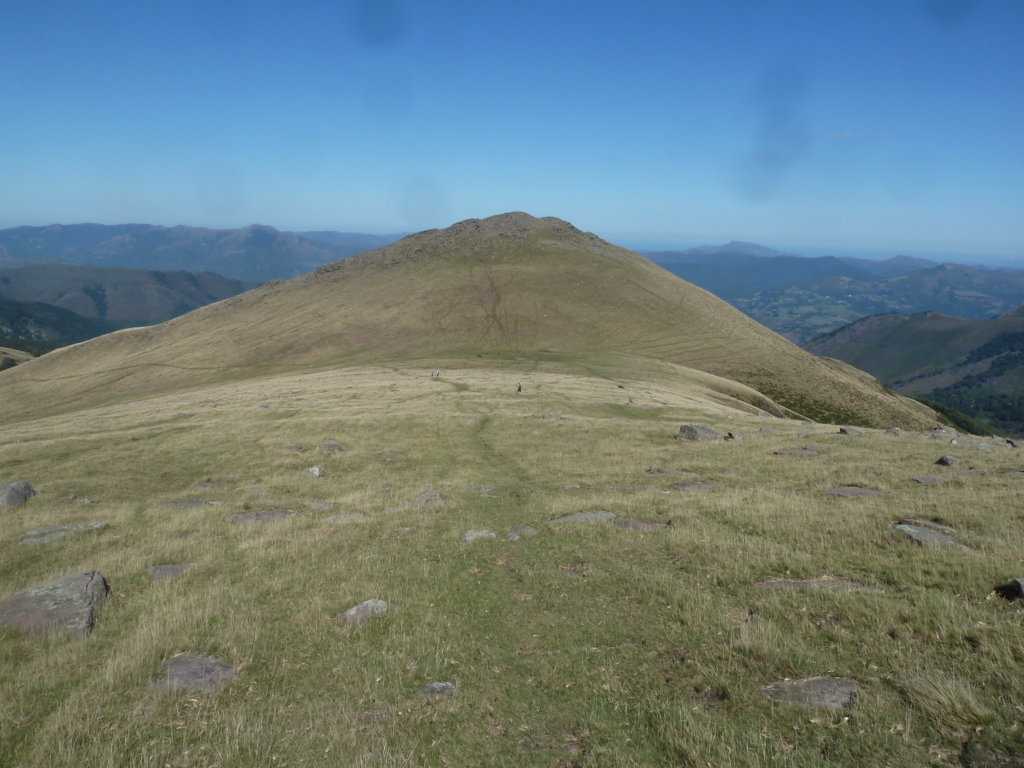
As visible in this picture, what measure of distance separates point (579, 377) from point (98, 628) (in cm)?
7021

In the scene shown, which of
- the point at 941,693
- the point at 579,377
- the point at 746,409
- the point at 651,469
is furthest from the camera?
the point at 579,377

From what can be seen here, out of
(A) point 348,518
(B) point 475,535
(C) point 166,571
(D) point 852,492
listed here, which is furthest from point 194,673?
(D) point 852,492

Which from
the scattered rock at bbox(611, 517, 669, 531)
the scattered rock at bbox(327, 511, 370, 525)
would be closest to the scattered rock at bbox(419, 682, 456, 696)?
the scattered rock at bbox(611, 517, 669, 531)

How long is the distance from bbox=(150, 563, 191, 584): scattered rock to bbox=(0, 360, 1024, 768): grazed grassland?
30cm

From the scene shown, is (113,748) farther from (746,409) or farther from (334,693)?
(746,409)

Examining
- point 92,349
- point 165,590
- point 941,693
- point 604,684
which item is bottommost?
point 92,349

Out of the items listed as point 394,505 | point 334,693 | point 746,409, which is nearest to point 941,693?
point 334,693

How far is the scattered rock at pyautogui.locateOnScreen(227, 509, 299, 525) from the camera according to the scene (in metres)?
20.2

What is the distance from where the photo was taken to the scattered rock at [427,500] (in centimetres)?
2198

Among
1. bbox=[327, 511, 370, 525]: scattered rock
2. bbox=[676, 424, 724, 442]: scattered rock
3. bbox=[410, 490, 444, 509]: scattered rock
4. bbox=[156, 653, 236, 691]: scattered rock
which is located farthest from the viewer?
bbox=[676, 424, 724, 442]: scattered rock

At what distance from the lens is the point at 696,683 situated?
8.93 metres

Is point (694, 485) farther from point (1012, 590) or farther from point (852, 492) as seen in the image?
point (1012, 590)

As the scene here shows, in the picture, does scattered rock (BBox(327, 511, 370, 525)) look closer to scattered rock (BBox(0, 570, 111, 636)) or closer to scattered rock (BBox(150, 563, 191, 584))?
scattered rock (BBox(150, 563, 191, 584))

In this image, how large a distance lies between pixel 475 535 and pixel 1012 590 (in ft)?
43.8
